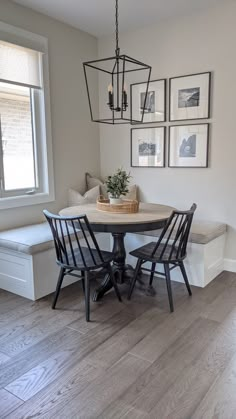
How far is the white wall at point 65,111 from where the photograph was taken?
3.44 metres

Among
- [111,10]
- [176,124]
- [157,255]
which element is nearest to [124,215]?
[157,255]

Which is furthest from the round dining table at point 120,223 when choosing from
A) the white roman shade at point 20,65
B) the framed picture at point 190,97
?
the white roman shade at point 20,65

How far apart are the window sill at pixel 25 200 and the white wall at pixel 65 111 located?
0.06 m

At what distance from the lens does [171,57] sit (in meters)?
3.62

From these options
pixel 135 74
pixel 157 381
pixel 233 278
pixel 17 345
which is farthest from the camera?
pixel 135 74

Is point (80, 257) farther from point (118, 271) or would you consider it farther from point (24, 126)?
point (24, 126)

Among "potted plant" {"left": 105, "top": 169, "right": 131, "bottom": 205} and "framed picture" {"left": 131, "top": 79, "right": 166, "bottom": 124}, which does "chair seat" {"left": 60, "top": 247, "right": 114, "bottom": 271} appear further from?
"framed picture" {"left": 131, "top": 79, "right": 166, "bottom": 124}

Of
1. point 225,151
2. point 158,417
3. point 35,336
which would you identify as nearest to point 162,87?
point 225,151

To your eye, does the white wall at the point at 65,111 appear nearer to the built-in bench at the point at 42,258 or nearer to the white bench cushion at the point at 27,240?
the white bench cushion at the point at 27,240

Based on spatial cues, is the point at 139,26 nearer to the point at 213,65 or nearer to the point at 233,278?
the point at 213,65

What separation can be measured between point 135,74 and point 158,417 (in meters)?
3.51

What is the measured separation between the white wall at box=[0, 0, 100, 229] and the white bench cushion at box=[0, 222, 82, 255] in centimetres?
26

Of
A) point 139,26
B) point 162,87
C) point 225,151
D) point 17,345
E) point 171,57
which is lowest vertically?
point 17,345

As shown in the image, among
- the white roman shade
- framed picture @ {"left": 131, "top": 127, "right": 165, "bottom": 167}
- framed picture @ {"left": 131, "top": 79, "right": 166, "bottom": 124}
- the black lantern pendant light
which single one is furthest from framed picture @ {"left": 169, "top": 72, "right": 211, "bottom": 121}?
the white roman shade
